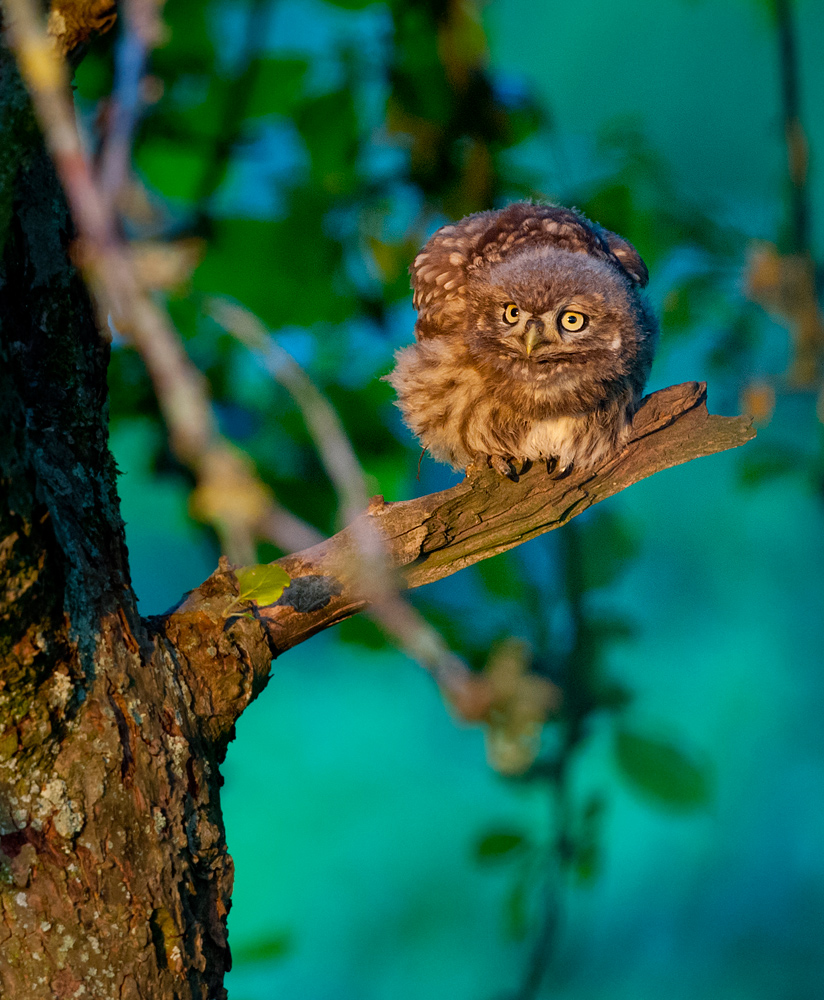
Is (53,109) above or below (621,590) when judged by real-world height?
below

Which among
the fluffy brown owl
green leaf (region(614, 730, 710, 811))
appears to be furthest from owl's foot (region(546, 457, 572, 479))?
green leaf (region(614, 730, 710, 811))

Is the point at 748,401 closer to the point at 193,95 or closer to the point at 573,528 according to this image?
the point at 573,528

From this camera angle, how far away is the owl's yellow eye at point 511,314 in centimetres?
171

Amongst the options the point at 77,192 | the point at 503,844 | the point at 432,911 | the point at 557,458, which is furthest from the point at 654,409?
the point at 432,911

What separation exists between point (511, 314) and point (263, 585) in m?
0.81

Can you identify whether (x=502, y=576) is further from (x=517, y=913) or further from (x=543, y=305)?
(x=543, y=305)

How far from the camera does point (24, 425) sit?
101 centimetres

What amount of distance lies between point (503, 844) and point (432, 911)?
31 cm

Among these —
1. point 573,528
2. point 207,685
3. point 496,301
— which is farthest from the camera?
point 573,528

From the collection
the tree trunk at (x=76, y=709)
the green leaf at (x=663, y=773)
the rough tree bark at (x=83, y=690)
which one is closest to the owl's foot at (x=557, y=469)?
the rough tree bark at (x=83, y=690)

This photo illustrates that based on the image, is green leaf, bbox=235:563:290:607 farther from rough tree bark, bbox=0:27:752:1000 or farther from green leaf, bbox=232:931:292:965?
green leaf, bbox=232:931:292:965

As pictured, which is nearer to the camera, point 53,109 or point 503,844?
point 53,109

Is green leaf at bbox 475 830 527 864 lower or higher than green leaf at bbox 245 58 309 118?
lower

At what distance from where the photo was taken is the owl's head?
168 centimetres
